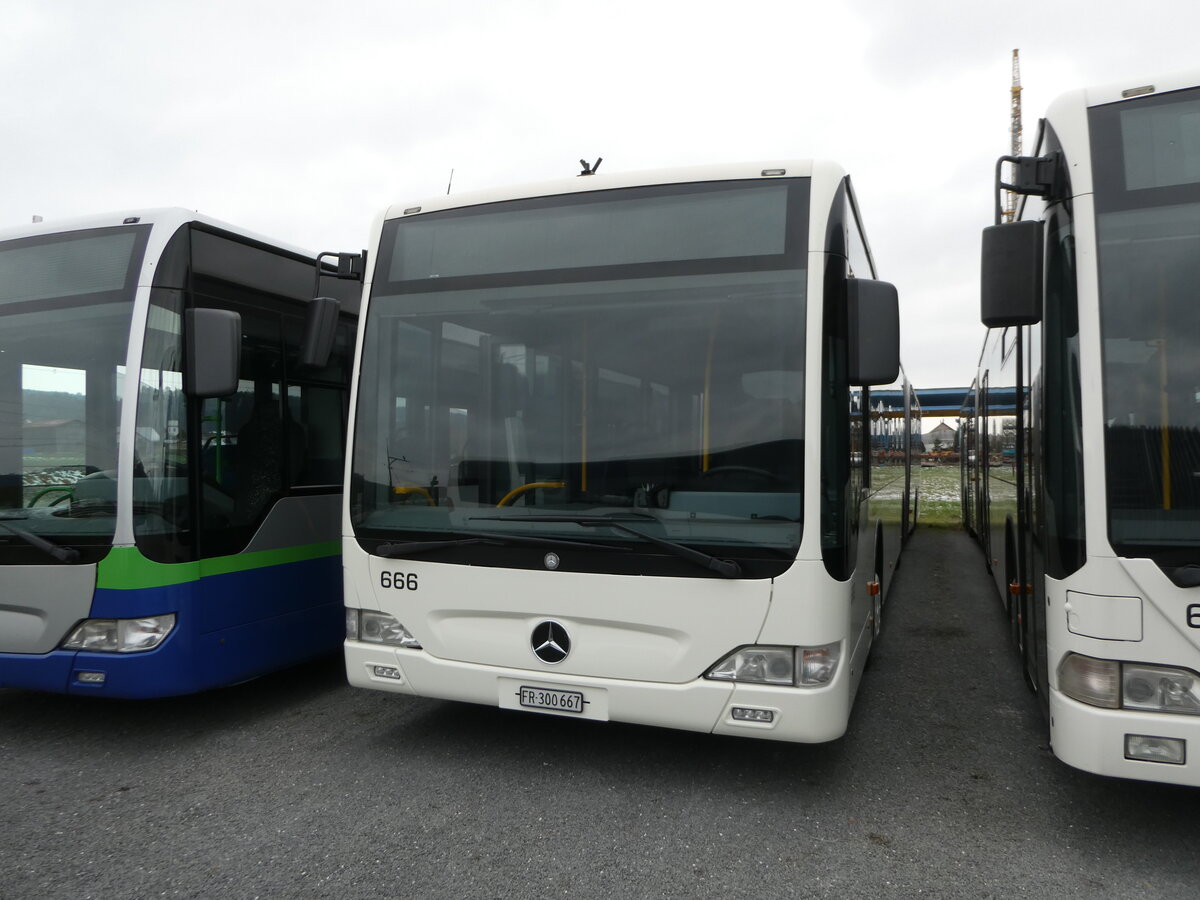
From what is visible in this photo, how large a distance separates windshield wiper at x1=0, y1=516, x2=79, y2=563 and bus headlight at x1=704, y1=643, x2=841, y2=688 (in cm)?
337

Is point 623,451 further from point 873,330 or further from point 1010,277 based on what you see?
point 1010,277

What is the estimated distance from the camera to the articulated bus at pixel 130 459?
4.73m

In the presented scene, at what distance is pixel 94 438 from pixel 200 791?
1907 millimetres

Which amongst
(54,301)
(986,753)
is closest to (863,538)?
(986,753)

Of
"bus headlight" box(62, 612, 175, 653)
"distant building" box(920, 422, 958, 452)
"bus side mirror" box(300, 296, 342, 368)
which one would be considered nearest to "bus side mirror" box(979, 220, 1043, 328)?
"bus side mirror" box(300, 296, 342, 368)

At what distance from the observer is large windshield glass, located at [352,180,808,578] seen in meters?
3.96

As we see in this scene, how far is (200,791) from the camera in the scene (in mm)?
4336

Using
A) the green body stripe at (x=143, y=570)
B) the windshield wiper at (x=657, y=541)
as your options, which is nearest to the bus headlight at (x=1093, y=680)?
the windshield wiper at (x=657, y=541)

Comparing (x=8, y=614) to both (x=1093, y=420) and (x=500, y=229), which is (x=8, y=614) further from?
(x=1093, y=420)

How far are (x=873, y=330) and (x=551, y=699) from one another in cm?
222

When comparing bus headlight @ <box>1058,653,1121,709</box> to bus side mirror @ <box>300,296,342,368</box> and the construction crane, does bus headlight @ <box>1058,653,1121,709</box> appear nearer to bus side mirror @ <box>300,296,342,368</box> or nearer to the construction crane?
bus side mirror @ <box>300,296,342,368</box>

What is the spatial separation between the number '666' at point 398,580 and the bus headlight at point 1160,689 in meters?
3.08

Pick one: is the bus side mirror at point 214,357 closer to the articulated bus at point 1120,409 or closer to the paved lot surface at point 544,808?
the paved lot surface at point 544,808

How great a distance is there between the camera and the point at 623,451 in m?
4.11
